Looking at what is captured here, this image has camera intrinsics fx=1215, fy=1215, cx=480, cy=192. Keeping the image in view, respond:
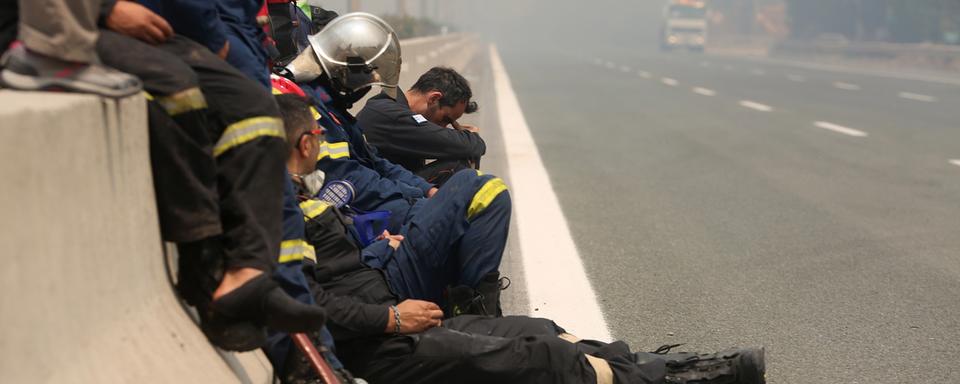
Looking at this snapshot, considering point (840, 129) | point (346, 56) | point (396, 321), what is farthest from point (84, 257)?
point (840, 129)

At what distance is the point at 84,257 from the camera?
88.0 inches

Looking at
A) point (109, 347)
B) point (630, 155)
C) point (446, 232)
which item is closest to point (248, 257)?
point (109, 347)

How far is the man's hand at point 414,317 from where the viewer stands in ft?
11.4

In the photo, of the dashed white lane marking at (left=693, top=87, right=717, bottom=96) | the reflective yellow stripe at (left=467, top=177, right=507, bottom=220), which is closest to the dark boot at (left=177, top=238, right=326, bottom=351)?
the reflective yellow stripe at (left=467, top=177, right=507, bottom=220)

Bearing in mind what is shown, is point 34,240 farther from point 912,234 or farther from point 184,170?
point 912,234

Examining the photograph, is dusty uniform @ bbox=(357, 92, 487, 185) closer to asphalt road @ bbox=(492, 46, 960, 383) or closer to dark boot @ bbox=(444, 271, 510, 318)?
asphalt road @ bbox=(492, 46, 960, 383)

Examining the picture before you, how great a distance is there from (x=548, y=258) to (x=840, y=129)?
9760 millimetres

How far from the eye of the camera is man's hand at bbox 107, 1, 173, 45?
105 inches

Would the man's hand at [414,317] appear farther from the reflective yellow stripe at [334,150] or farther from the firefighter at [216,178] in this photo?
the reflective yellow stripe at [334,150]

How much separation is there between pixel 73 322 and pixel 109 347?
0.54 feet

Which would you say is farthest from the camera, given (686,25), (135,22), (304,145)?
(686,25)

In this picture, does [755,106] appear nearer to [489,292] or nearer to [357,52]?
[357,52]

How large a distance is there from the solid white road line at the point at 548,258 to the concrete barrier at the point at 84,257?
248cm

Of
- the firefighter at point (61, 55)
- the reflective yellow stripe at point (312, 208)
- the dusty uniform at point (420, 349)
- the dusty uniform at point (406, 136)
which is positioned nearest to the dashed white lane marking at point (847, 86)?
the dusty uniform at point (406, 136)
